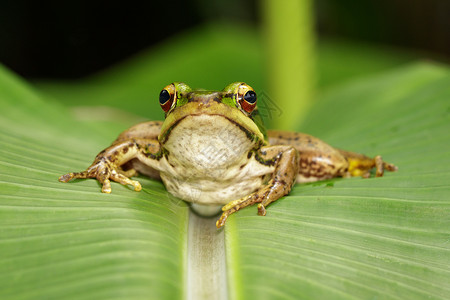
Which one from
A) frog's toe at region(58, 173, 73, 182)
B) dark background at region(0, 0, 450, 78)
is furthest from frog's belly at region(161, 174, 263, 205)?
dark background at region(0, 0, 450, 78)

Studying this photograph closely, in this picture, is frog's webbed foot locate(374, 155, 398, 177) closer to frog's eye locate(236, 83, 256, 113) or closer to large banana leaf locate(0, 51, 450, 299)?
large banana leaf locate(0, 51, 450, 299)

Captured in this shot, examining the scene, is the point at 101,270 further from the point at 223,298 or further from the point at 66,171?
the point at 66,171

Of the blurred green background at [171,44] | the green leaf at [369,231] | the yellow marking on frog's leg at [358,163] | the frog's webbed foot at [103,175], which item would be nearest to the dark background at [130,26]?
the blurred green background at [171,44]

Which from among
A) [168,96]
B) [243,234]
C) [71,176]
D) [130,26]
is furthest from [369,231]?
[130,26]

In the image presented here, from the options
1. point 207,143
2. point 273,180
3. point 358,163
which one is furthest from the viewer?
point 358,163

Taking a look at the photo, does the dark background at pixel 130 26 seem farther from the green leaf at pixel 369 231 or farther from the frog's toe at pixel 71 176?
the frog's toe at pixel 71 176

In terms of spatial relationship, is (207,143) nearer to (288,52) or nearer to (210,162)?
(210,162)

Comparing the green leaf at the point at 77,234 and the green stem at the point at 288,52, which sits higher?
the green stem at the point at 288,52
